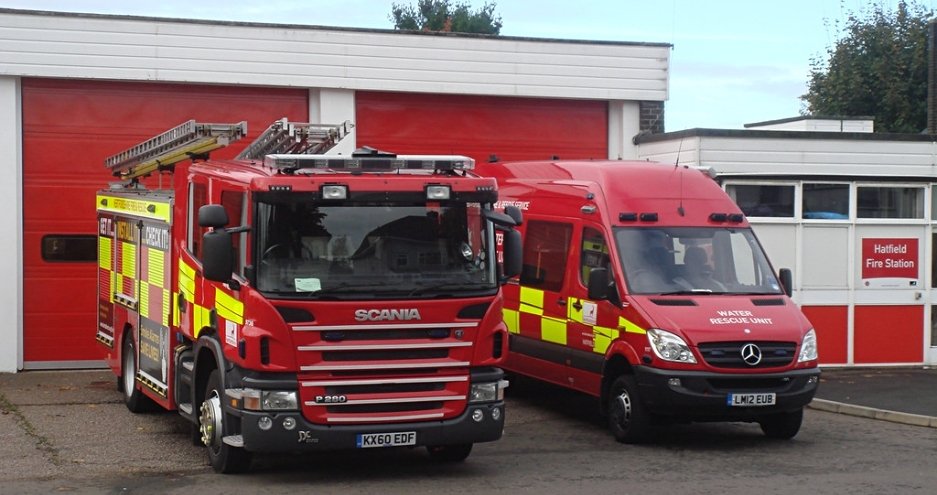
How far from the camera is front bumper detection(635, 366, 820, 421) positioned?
37.9ft

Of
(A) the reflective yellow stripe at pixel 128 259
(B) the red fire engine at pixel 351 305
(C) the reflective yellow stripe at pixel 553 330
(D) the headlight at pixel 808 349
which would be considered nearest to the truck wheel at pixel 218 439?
(B) the red fire engine at pixel 351 305

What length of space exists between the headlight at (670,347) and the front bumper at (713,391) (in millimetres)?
119

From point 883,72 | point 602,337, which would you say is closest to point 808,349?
point 602,337

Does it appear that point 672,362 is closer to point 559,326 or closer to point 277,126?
point 559,326

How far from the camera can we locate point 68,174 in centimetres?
1730

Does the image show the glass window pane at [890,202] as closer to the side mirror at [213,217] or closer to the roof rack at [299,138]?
the roof rack at [299,138]

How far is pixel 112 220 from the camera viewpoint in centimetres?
1455

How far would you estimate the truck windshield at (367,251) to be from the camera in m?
9.75

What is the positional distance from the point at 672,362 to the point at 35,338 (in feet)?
30.8

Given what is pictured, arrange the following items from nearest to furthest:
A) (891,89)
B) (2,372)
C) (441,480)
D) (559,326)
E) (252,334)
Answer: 1. (252,334)
2. (441,480)
3. (559,326)
4. (2,372)
5. (891,89)

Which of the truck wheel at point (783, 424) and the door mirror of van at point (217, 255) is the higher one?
the door mirror of van at point (217, 255)

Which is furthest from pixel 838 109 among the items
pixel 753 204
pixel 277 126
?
pixel 277 126

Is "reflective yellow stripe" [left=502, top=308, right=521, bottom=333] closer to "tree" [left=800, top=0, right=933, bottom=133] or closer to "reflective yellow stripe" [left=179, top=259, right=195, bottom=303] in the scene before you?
"reflective yellow stripe" [left=179, top=259, right=195, bottom=303]

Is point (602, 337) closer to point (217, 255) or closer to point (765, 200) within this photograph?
point (217, 255)
